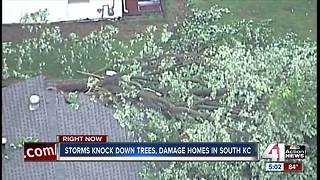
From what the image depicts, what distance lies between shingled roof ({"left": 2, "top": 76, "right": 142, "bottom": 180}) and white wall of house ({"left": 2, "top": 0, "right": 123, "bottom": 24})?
0.29 m

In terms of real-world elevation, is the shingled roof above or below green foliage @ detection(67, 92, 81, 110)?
below

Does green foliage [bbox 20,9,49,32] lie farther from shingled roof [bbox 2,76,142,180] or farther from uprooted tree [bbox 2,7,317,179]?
shingled roof [bbox 2,76,142,180]

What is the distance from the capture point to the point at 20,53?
89.6 inches

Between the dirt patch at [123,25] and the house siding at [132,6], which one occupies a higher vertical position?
the house siding at [132,6]

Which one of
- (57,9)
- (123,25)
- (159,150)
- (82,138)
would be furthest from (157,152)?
(57,9)

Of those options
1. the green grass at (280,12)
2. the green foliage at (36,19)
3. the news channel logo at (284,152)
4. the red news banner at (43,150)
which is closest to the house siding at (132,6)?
the green grass at (280,12)

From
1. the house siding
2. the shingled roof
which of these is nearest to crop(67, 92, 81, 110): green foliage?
the shingled roof

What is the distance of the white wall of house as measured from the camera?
2.28m

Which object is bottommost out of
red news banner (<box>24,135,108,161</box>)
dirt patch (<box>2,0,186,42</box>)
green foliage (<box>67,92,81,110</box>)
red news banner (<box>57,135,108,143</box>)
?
red news banner (<box>24,135,108,161</box>)

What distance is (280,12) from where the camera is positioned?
7.51ft

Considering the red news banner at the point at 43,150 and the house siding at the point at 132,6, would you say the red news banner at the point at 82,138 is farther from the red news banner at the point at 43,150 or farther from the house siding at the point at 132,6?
the house siding at the point at 132,6

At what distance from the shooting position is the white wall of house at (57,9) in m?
2.28

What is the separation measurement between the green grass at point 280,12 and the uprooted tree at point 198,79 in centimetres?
3

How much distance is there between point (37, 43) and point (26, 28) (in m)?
0.08
